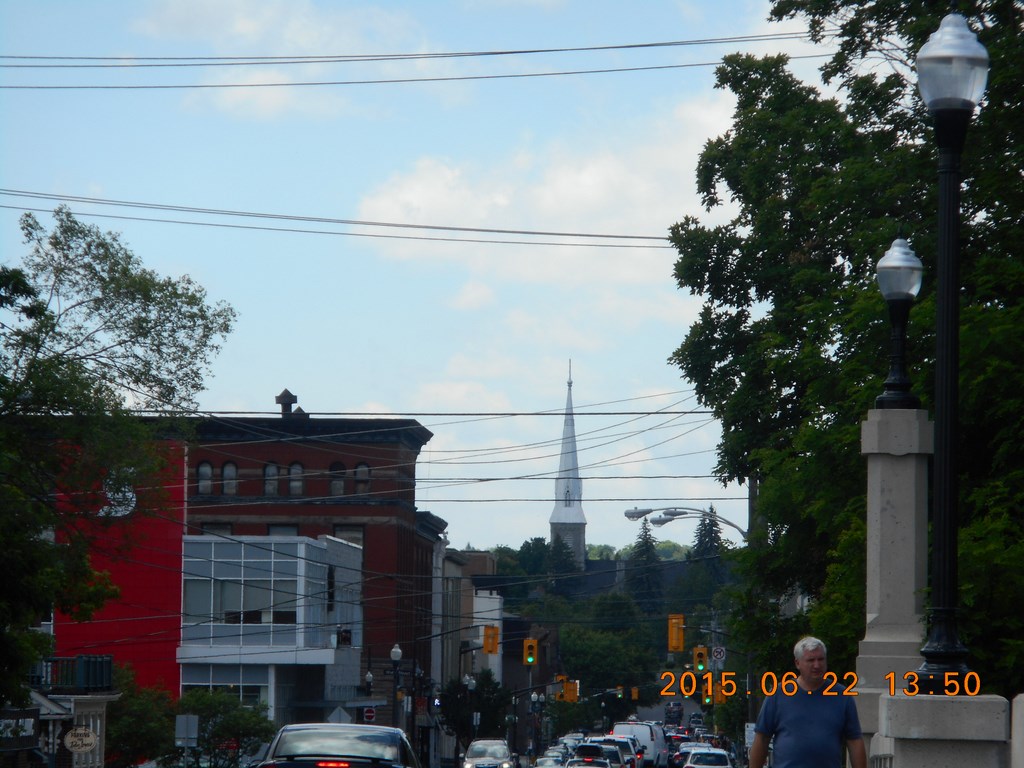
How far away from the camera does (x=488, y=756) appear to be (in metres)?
47.7

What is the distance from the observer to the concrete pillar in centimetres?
1398

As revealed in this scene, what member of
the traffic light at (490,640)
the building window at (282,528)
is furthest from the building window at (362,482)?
the traffic light at (490,640)

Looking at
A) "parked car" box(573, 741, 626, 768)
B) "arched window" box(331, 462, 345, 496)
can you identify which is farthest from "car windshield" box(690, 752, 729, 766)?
"arched window" box(331, 462, 345, 496)

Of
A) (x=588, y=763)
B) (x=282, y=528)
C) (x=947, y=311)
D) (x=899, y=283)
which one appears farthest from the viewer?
(x=282, y=528)

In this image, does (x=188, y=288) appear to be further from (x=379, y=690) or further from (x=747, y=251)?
(x=379, y=690)

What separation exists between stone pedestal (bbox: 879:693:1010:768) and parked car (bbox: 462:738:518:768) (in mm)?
36749

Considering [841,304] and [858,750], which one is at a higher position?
[841,304]

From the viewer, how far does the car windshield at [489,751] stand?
47875 mm

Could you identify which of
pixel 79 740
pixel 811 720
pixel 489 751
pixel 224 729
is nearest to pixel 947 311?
pixel 811 720

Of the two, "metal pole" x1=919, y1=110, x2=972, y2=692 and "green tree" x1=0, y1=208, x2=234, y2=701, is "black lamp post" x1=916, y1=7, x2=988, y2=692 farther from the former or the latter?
"green tree" x1=0, y1=208, x2=234, y2=701

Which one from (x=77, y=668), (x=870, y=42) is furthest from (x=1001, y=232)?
(x=77, y=668)

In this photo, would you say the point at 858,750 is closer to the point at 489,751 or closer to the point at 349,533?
the point at 489,751

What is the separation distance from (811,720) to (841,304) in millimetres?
16752

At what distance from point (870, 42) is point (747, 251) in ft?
19.0
